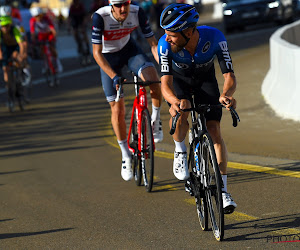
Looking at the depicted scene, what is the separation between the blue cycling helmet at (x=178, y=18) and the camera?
250 inches

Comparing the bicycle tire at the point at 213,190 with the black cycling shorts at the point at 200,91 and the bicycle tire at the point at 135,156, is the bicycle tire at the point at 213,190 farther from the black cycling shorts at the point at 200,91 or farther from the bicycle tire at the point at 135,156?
the bicycle tire at the point at 135,156

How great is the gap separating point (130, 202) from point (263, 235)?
214 cm

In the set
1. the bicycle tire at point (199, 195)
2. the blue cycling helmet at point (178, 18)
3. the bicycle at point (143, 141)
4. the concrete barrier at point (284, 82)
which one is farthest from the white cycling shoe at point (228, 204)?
the concrete barrier at point (284, 82)

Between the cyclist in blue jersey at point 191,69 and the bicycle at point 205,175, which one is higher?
the cyclist in blue jersey at point 191,69

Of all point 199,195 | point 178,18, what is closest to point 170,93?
point 178,18

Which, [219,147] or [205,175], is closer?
[205,175]

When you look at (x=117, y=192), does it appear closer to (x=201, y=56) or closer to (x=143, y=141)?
(x=143, y=141)

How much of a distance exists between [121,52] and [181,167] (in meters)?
2.25

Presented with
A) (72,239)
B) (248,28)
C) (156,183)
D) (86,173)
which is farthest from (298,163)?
Result: (248,28)

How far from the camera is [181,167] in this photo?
24.3 feet

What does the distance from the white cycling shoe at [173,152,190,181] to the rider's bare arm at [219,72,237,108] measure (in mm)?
1154

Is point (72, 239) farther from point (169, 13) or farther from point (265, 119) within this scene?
point (265, 119)

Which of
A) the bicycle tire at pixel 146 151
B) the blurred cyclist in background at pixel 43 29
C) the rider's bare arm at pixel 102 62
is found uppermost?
the rider's bare arm at pixel 102 62

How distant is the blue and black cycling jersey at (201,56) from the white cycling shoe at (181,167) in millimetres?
884
